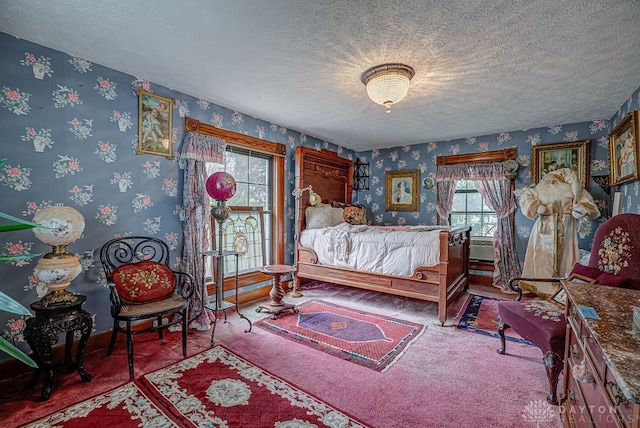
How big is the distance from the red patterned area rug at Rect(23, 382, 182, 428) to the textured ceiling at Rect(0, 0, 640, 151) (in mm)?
2439

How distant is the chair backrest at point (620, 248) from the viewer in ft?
5.77

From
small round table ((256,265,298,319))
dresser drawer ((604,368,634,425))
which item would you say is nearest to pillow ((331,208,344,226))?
small round table ((256,265,298,319))

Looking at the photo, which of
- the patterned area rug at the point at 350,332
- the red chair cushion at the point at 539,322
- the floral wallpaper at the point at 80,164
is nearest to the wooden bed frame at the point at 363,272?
the patterned area rug at the point at 350,332

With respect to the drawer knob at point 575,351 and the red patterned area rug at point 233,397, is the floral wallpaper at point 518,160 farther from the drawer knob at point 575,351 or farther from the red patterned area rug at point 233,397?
the red patterned area rug at point 233,397

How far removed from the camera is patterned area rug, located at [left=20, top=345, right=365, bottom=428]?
1.70 meters

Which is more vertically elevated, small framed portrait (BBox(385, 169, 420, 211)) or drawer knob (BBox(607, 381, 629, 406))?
small framed portrait (BBox(385, 169, 420, 211))

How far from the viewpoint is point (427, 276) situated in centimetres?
318

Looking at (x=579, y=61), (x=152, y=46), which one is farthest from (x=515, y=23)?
(x=152, y=46)

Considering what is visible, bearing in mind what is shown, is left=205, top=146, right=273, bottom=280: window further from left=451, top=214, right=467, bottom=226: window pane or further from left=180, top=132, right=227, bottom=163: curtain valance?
left=451, top=214, right=467, bottom=226: window pane

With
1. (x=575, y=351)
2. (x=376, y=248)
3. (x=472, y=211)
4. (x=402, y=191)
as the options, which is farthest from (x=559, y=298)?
(x=402, y=191)

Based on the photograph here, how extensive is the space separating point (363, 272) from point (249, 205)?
1.72 meters

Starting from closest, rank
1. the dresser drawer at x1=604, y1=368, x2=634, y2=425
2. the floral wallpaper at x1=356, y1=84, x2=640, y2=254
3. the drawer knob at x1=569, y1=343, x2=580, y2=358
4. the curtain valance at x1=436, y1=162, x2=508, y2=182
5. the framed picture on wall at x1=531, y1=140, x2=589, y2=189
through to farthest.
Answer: the dresser drawer at x1=604, y1=368, x2=634, y2=425, the drawer knob at x1=569, y1=343, x2=580, y2=358, the floral wallpaper at x1=356, y1=84, x2=640, y2=254, the framed picture on wall at x1=531, y1=140, x2=589, y2=189, the curtain valance at x1=436, y1=162, x2=508, y2=182

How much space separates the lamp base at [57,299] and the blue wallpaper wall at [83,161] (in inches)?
14.3

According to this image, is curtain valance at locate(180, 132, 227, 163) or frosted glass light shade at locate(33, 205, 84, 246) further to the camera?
curtain valance at locate(180, 132, 227, 163)
